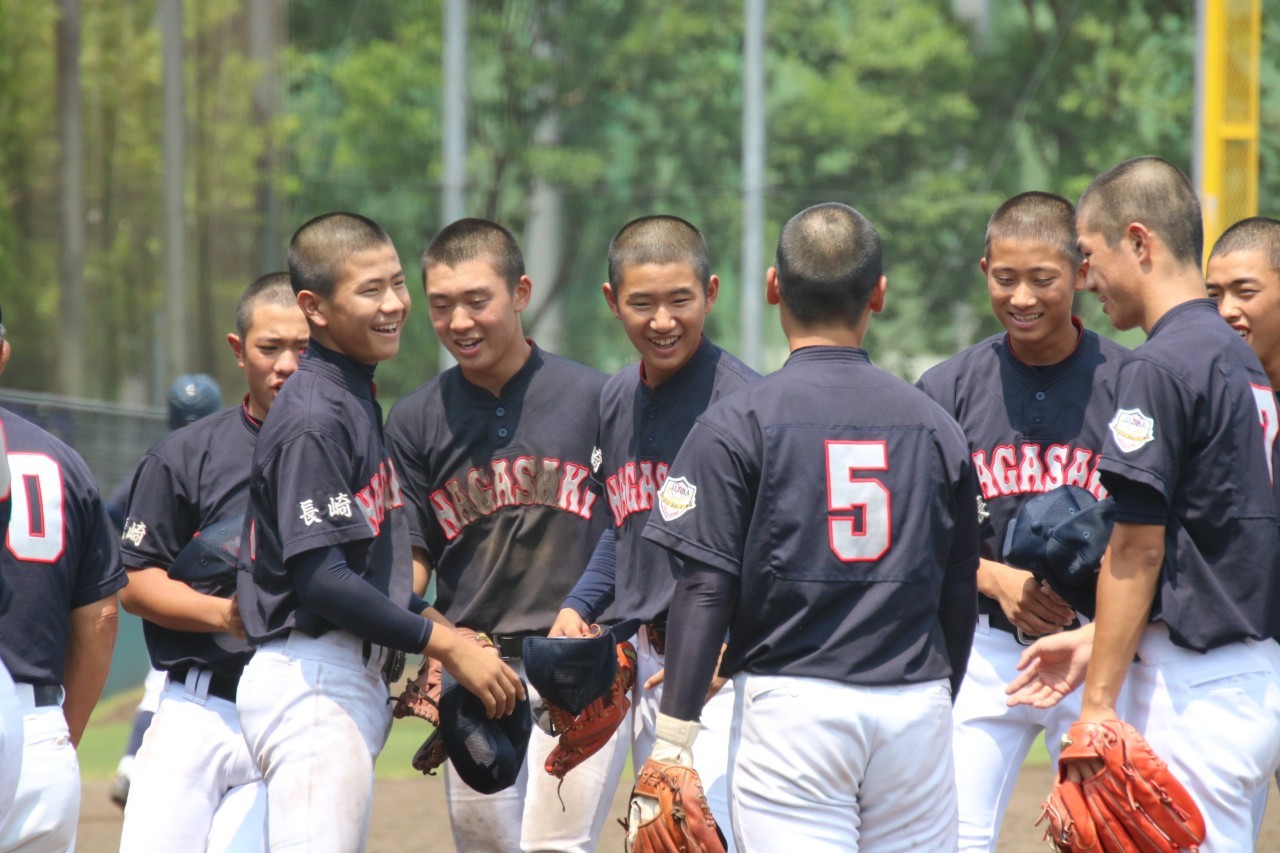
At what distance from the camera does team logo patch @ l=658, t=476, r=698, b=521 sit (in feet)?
11.5

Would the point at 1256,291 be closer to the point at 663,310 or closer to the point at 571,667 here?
the point at 663,310

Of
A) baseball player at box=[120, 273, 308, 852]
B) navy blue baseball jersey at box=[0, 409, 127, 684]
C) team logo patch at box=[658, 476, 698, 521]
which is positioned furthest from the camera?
baseball player at box=[120, 273, 308, 852]

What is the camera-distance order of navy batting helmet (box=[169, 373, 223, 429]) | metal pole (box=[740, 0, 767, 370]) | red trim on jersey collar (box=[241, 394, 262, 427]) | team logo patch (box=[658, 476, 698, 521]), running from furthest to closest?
metal pole (box=[740, 0, 767, 370]) → navy batting helmet (box=[169, 373, 223, 429]) → red trim on jersey collar (box=[241, 394, 262, 427]) → team logo patch (box=[658, 476, 698, 521])

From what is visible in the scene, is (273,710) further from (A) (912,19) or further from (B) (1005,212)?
(A) (912,19)

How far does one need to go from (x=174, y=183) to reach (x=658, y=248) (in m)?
9.99

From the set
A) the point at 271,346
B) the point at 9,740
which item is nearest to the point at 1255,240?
the point at 271,346

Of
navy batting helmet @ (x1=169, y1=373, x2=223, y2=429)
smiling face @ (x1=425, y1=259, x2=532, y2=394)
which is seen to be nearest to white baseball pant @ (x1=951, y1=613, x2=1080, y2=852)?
smiling face @ (x1=425, y1=259, x2=532, y2=394)

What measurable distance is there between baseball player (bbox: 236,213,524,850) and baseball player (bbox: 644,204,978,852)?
2.71 feet

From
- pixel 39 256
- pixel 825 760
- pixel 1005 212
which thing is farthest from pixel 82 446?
pixel 825 760

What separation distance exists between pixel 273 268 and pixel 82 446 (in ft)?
9.00

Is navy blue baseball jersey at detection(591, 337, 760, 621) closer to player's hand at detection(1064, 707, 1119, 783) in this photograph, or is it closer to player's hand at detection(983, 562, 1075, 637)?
player's hand at detection(983, 562, 1075, 637)

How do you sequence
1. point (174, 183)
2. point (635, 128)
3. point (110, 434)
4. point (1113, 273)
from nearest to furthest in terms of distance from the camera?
point (1113, 273)
point (110, 434)
point (174, 183)
point (635, 128)

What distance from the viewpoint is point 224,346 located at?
13922mm

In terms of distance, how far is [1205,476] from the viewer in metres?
3.61
